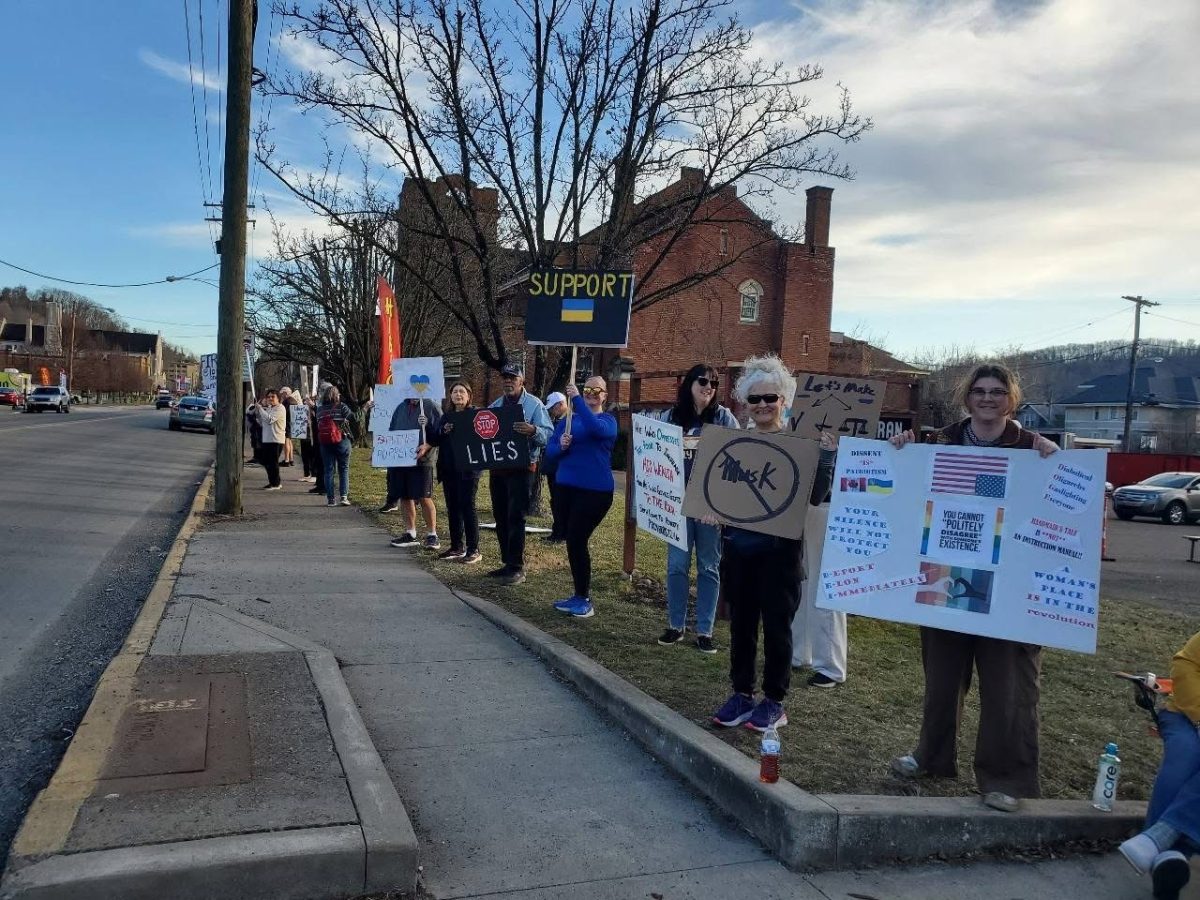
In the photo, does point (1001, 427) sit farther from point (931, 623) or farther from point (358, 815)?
point (358, 815)

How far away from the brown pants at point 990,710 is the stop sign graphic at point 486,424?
190 inches

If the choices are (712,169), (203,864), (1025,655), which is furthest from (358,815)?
(712,169)

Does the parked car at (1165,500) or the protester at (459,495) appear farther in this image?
the parked car at (1165,500)

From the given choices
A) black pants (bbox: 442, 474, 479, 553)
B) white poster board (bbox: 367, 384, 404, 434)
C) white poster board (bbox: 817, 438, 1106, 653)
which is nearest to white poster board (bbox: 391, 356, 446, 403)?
white poster board (bbox: 367, 384, 404, 434)

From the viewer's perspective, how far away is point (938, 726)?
162 inches

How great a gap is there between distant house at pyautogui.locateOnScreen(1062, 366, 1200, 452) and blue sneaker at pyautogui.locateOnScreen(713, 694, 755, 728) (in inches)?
3077

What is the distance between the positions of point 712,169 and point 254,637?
8.44 metres

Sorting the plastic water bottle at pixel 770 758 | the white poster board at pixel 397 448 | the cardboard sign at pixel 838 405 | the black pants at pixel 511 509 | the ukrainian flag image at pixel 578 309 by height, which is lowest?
the plastic water bottle at pixel 770 758

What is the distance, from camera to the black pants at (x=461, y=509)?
29.4ft

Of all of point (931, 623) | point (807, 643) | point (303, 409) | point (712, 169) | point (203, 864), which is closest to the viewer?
point (203, 864)

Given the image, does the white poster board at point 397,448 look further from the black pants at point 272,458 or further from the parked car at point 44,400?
the parked car at point 44,400

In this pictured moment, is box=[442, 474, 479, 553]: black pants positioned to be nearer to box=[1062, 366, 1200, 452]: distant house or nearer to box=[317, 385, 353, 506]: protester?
box=[317, 385, 353, 506]: protester

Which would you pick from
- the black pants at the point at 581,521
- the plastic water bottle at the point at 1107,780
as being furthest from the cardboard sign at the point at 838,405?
the plastic water bottle at the point at 1107,780

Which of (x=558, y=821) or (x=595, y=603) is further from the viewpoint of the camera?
(x=595, y=603)
